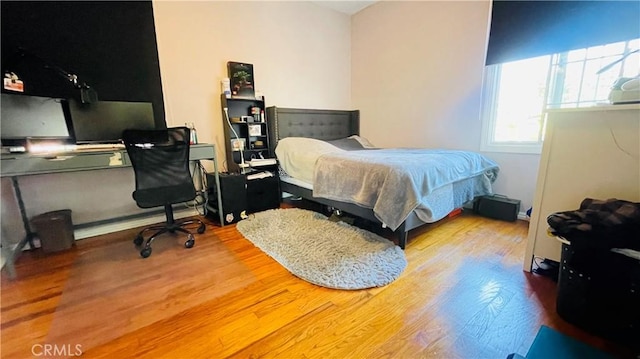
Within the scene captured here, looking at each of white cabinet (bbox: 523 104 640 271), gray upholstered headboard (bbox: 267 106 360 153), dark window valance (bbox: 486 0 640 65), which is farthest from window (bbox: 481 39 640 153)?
gray upholstered headboard (bbox: 267 106 360 153)

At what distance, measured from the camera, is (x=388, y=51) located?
146 inches

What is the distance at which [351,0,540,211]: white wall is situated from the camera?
112 inches

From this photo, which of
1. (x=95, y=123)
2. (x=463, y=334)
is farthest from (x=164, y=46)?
(x=463, y=334)

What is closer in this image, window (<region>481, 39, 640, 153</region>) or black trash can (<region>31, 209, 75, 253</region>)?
black trash can (<region>31, 209, 75, 253</region>)

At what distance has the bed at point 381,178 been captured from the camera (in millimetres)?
1909

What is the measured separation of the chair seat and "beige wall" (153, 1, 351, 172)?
3.30 ft

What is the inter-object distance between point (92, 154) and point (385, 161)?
2351 millimetres

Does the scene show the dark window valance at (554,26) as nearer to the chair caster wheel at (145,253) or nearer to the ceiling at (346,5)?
the ceiling at (346,5)

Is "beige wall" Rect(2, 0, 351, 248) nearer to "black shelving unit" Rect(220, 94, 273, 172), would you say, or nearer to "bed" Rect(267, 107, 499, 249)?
"black shelving unit" Rect(220, 94, 273, 172)

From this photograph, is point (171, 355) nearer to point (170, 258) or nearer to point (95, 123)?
point (170, 258)

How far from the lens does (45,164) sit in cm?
182

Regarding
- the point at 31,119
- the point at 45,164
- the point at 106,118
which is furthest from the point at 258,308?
the point at 31,119

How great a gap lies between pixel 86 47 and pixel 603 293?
399cm

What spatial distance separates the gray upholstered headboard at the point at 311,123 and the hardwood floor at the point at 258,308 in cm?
183
